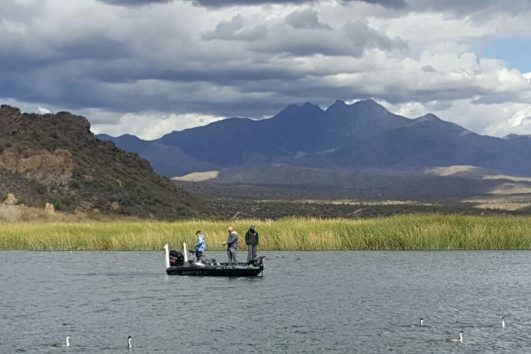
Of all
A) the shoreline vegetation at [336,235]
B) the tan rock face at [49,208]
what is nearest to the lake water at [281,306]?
the shoreline vegetation at [336,235]

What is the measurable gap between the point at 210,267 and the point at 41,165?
71.9 metres

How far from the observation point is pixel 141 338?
32719mm

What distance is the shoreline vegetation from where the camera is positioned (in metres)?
63.8

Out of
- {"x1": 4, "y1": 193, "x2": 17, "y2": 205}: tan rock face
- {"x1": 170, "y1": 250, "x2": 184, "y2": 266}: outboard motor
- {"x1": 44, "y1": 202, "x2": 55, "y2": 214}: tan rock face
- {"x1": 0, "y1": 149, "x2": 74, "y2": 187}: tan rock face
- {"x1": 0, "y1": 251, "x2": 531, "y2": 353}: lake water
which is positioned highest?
{"x1": 0, "y1": 149, "x2": 74, "y2": 187}: tan rock face

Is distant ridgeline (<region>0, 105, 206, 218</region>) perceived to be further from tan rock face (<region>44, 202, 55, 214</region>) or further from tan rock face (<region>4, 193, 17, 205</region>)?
tan rock face (<region>44, 202, 55, 214</region>)

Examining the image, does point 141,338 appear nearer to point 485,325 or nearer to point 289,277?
point 485,325

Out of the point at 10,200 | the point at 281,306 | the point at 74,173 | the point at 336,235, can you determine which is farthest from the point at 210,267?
the point at 74,173

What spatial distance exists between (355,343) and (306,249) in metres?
34.6

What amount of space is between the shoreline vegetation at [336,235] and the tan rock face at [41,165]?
4572cm

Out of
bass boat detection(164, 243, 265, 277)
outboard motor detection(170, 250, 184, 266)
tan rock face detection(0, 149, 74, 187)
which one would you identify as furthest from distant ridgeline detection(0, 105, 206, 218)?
bass boat detection(164, 243, 265, 277)

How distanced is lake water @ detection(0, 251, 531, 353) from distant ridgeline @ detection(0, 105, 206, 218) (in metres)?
49.7

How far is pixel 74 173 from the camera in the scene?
390ft

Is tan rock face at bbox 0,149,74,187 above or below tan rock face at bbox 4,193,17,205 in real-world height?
above

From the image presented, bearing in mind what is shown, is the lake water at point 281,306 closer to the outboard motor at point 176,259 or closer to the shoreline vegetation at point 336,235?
the outboard motor at point 176,259
